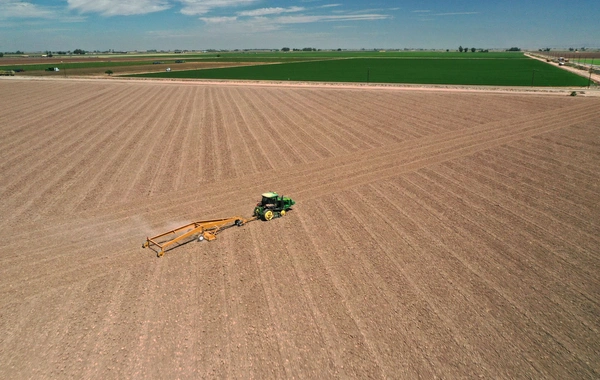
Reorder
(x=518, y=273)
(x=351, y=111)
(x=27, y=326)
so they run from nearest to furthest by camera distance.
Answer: (x=27, y=326) → (x=518, y=273) → (x=351, y=111)

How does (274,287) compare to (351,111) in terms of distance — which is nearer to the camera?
(274,287)

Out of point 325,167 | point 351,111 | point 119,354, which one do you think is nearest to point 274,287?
point 119,354

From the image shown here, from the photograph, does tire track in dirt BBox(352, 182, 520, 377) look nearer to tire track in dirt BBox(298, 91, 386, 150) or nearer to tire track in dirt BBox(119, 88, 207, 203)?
tire track in dirt BBox(119, 88, 207, 203)

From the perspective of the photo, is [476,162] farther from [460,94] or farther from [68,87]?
[68,87]

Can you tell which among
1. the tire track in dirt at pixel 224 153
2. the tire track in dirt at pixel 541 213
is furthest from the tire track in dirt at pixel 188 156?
the tire track in dirt at pixel 541 213

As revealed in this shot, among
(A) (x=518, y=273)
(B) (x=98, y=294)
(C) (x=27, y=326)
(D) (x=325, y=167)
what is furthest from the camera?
(D) (x=325, y=167)

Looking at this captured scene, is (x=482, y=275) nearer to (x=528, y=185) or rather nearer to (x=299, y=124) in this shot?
(x=528, y=185)

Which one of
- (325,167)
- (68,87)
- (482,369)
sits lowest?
(482,369)
